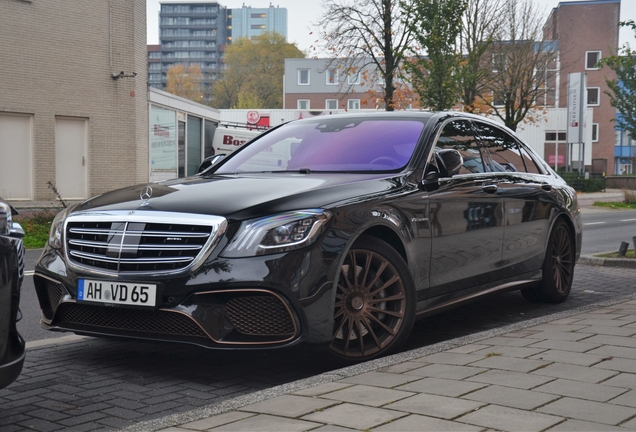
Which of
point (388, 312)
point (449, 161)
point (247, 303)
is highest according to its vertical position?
point (449, 161)

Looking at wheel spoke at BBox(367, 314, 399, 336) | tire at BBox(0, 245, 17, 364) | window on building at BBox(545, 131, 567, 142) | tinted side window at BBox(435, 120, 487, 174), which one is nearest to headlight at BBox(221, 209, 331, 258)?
wheel spoke at BBox(367, 314, 399, 336)

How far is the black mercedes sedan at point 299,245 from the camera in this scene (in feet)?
14.4

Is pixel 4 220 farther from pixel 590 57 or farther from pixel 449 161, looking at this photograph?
pixel 590 57

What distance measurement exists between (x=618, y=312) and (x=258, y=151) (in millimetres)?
2848

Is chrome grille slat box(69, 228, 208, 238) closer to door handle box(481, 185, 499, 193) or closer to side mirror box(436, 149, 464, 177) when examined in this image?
side mirror box(436, 149, 464, 177)

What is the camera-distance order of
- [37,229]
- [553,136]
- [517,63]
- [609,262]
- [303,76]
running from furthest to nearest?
[303,76]
[553,136]
[517,63]
[37,229]
[609,262]

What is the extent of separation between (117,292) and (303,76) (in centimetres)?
7864

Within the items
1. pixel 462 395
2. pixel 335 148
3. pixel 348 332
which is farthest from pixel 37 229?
pixel 462 395

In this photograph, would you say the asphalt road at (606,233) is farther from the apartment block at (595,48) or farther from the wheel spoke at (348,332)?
the apartment block at (595,48)

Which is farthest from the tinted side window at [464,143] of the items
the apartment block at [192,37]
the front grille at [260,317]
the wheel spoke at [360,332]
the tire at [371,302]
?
the apartment block at [192,37]

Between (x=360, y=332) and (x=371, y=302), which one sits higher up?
(x=371, y=302)

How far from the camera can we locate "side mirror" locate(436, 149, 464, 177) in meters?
5.60

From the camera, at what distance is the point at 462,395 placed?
3.62 meters

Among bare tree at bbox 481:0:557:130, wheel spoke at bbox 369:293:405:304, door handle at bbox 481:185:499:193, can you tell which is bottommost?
wheel spoke at bbox 369:293:405:304
